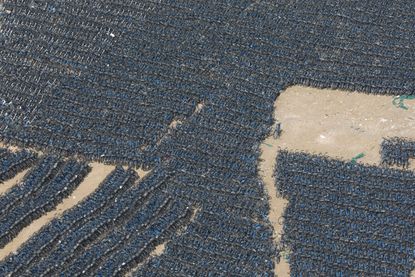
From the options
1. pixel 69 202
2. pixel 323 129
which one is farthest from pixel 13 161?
pixel 323 129

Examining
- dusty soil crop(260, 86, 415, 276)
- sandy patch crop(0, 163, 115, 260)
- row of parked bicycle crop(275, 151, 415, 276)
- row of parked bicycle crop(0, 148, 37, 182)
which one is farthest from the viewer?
dusty soil crop(260, 86, 415, 276)

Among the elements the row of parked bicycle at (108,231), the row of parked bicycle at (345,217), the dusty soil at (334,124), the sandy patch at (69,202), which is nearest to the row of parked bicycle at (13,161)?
the sandy patch at (69,202)

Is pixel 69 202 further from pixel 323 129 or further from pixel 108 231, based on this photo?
pixel 323 129

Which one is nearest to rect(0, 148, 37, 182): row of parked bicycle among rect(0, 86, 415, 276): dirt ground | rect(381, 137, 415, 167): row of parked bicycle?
rect(0, 86, 415, 276): dirt ground

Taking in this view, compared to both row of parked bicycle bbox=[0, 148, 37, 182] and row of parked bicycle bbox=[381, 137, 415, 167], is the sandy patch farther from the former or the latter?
row of parked bicycle bbox=[381, 137, 415, 167]

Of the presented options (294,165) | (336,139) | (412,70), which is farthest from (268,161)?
(412,70)

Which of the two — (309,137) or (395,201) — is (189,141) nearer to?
(309,137)

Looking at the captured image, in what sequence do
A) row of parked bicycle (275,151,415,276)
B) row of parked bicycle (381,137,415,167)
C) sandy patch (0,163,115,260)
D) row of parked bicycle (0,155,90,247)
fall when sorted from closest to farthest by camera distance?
row of parked bicycle (275,151,415,276) < sandy patch (0,163,115,260) < row of parked bicycle (0,155,90,247) < row of parked bicycle (381,137,415,167)
